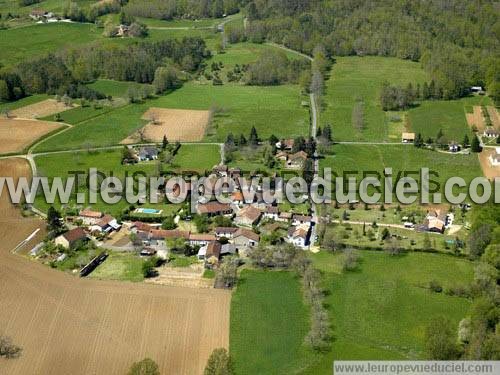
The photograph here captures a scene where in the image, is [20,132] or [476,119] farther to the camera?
[476,119]

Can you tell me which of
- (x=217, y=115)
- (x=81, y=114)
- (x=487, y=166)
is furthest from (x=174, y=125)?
(x=487, y=166)

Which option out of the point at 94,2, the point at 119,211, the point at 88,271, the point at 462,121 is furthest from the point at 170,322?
the point at 94,2

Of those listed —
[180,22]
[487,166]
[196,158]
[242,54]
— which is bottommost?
[487,166]

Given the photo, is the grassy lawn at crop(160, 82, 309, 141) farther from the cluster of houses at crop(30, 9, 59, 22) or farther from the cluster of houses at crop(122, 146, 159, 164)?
the cluster of houses at crop(30, 9, 59, 22)

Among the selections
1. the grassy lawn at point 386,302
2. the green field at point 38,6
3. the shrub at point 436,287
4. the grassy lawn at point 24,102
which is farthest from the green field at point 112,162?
the green field at point 38,6

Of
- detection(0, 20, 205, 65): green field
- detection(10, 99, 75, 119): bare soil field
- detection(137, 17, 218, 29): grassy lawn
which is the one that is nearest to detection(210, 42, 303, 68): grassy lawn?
detection(0, 20, 205, 65): green field

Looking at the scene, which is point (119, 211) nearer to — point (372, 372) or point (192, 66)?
point (372, 372)

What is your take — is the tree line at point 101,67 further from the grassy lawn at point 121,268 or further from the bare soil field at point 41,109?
the grassy lawn at point 121,268

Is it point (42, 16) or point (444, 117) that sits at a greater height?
point (42, 16)

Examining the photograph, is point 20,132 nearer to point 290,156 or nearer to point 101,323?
point 290,156
